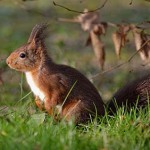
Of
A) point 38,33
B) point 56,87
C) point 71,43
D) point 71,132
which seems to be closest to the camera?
point 71,132

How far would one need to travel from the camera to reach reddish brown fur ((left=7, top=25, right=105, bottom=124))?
19.9 ft

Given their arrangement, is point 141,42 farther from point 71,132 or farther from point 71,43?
point 71,43

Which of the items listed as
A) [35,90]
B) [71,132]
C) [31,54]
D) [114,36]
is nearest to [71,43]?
[114,36]

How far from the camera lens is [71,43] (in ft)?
38.5

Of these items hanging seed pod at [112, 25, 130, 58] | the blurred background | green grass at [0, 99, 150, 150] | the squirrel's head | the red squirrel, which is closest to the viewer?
green grass at [0, 99, 150, 150]

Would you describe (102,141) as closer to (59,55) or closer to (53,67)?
(53,67)

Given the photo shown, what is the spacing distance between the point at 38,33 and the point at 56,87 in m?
0.48

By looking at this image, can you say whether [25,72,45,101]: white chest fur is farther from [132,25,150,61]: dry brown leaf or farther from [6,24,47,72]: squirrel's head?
[132,25,150,61]: dry brown leaf

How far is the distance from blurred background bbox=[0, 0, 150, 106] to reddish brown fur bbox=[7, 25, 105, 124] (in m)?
0.22

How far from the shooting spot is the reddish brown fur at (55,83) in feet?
19.9

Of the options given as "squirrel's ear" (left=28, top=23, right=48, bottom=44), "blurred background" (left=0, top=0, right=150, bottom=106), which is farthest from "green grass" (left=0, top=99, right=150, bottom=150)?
"blurred background" (left=0, top=0, right=150, bottom=106)

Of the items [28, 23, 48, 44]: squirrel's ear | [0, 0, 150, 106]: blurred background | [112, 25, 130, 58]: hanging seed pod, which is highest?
[28, 23, 48, 44]: squirrel's ear

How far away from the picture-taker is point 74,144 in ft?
15.8

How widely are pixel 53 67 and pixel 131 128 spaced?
1.10 m
